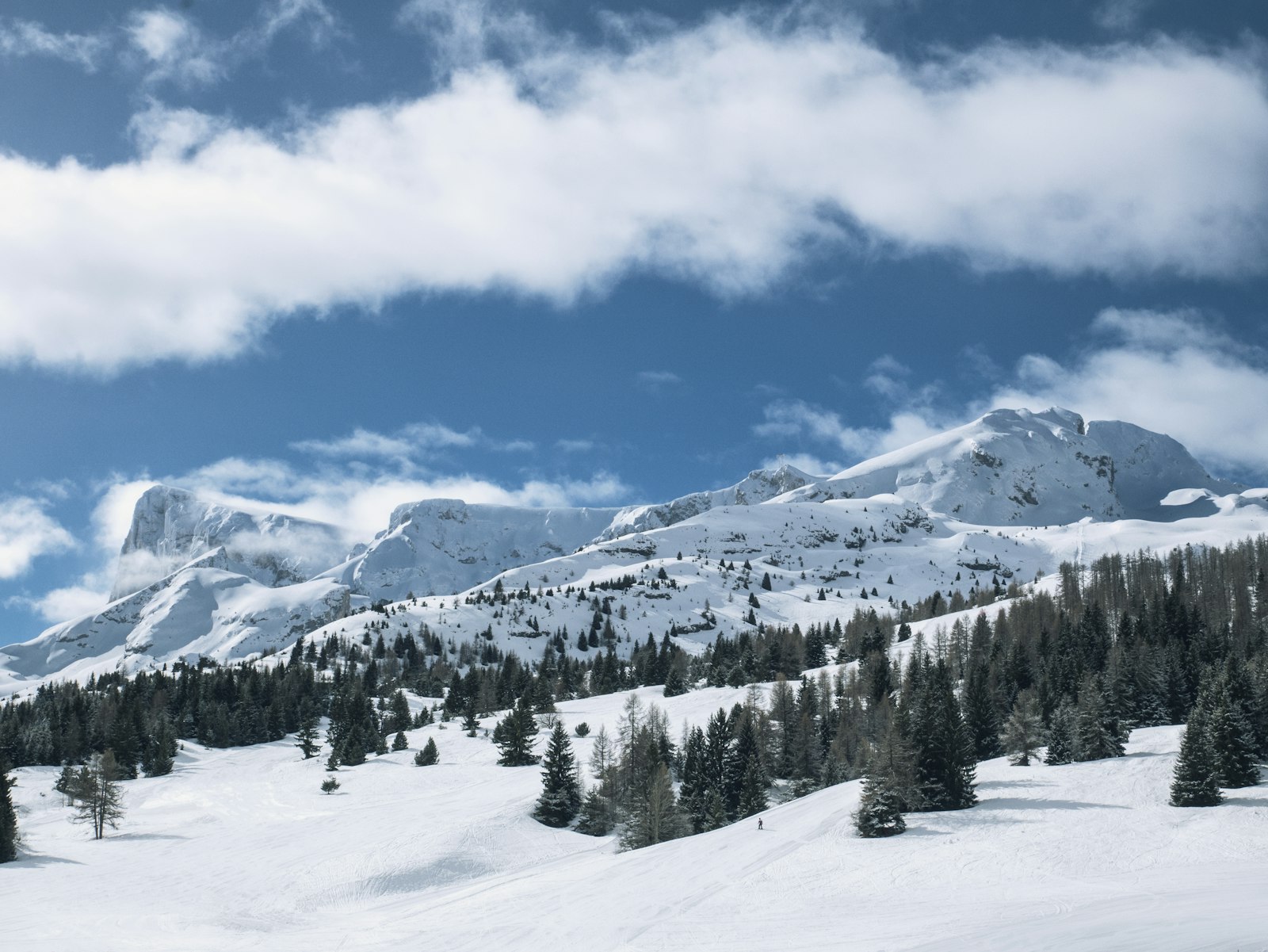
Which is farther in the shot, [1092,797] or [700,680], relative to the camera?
[700,680]

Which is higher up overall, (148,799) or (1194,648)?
(1194,648)

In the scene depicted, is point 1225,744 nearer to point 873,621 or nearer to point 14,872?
point 14,872

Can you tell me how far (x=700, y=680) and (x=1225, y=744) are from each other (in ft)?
359

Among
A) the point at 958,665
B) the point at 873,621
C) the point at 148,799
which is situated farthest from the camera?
the point at 873,621

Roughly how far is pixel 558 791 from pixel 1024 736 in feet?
127

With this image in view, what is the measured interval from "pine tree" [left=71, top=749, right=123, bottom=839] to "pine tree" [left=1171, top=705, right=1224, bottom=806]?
266ft

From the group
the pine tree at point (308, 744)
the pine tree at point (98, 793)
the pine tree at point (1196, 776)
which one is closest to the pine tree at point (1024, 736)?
the pine tree at point (1196, 776)

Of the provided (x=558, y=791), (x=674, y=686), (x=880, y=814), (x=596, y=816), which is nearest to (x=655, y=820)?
(x=596, y=816)

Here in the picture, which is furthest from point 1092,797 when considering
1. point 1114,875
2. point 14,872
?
point 14,872

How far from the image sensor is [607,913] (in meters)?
44.3

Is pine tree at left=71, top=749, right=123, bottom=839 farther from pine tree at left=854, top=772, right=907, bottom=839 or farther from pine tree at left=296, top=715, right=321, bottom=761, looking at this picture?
pine tree at left=854, top=772, right=907, bottom=839

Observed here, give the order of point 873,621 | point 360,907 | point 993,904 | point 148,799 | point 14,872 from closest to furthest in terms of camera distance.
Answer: point 993,904, point 360,907, point 14,872, point 148,799, point 873,621

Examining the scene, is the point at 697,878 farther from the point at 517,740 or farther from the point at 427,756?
the point at 427,756

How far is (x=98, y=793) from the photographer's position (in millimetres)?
80250
